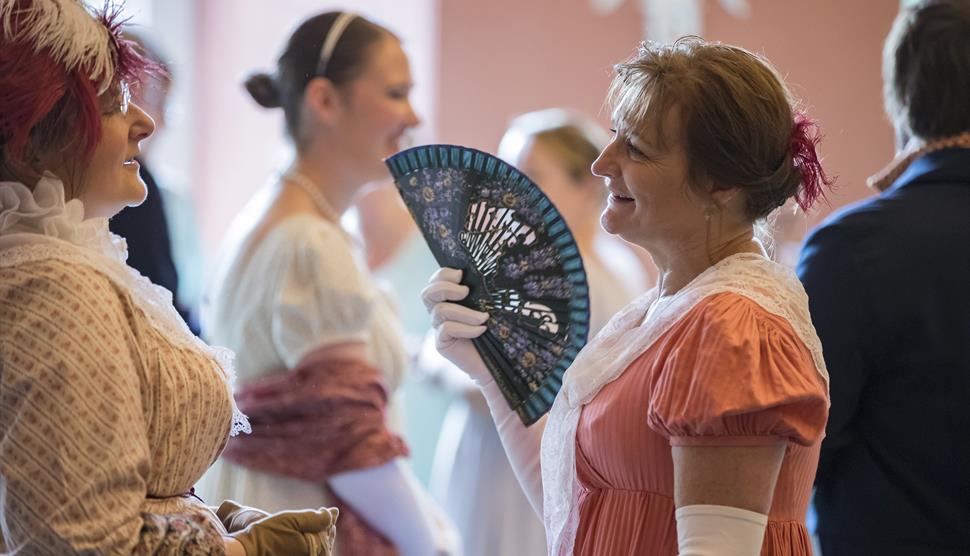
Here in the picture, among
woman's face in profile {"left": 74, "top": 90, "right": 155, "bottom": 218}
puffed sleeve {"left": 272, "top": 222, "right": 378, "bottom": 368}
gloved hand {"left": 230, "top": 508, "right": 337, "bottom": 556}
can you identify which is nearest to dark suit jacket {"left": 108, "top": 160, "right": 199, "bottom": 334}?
puffed sleeve {"left": 272, "top": 222, "right": 378, "bottom": 368}

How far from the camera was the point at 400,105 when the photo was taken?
257cm

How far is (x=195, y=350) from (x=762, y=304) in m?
0.68

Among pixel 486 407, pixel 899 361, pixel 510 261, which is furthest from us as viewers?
pixel 486 407

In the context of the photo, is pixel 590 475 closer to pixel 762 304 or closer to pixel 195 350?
pixel 762 304

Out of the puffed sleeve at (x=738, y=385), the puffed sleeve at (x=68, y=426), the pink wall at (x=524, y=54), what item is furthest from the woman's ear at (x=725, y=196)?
the pink wall at (x=524, y=54)

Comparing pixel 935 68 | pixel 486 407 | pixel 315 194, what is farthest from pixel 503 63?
pixel 935 68

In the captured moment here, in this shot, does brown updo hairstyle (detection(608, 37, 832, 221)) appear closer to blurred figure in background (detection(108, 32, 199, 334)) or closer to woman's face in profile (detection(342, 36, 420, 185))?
woman's face in profile (detection(342, 36, 420, 185))

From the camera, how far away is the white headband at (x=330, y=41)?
252cm

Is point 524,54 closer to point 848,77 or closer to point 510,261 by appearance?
point 848,77

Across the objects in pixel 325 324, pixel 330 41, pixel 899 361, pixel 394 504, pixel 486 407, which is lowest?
pixel 486 407

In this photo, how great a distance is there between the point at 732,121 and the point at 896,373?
637 millimetres

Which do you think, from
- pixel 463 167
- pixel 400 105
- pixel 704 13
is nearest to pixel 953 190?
pixel 463 167

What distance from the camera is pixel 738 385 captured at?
133 centimetres

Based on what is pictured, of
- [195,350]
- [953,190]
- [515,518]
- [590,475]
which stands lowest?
[515,518]
